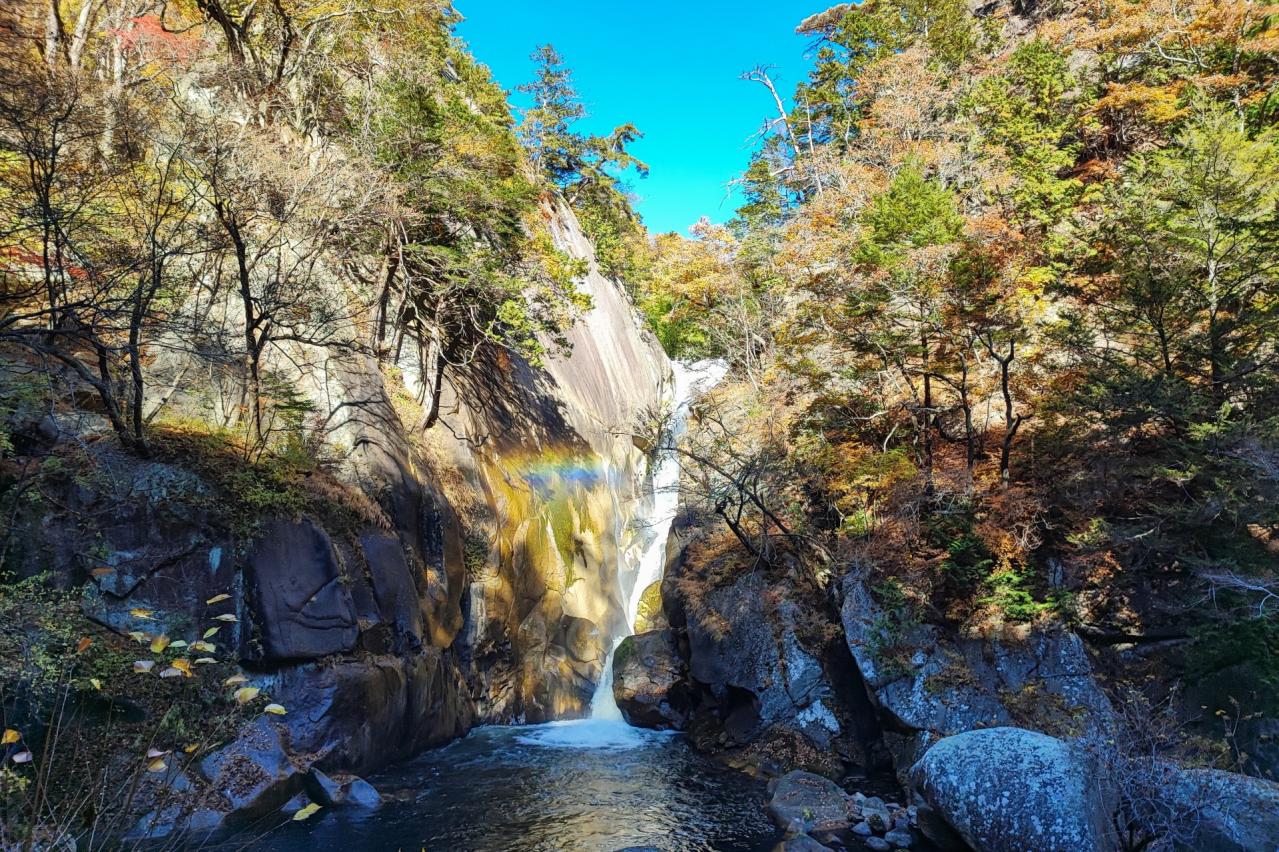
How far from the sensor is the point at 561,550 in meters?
19.4

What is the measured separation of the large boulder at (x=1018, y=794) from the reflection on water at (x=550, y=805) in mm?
2805

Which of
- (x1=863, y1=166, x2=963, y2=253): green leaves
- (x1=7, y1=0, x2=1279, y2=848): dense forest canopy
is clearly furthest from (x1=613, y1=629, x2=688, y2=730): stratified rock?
(x1=863, y1=166, x2=963, y2=253): green leaves

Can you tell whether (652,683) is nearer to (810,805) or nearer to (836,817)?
(810,805)

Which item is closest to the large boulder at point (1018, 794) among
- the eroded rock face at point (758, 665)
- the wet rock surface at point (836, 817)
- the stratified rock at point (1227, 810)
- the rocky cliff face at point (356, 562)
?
the stratified rock at point (1227, 810)

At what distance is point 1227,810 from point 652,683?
39.1 ft

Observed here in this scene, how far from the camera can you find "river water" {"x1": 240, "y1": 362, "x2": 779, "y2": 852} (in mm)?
9109

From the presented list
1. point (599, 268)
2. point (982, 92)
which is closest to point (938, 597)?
point (982, 92)

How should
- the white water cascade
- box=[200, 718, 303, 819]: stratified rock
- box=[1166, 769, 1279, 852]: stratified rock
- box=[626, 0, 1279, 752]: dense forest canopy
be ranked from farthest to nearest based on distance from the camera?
the white water cascade → box=[626, 0, 1279, 752]: dense forest canopy → box=[200, 718, 303, 819]: stratified rock → box=[1166, 769, 1279, 852]: stratified rock

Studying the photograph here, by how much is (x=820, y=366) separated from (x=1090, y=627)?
9.41m

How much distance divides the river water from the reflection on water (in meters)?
0.02

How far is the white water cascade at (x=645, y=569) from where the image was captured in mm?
15219

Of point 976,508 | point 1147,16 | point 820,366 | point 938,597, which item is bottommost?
point 938,597

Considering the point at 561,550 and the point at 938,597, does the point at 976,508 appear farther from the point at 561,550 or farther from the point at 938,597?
the point at 561,550

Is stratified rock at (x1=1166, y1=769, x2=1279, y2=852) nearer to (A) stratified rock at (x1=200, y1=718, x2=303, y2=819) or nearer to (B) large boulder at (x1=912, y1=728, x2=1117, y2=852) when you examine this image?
(B) large boulder at (x1=912, y1=728, x2=1117, y2=852)
